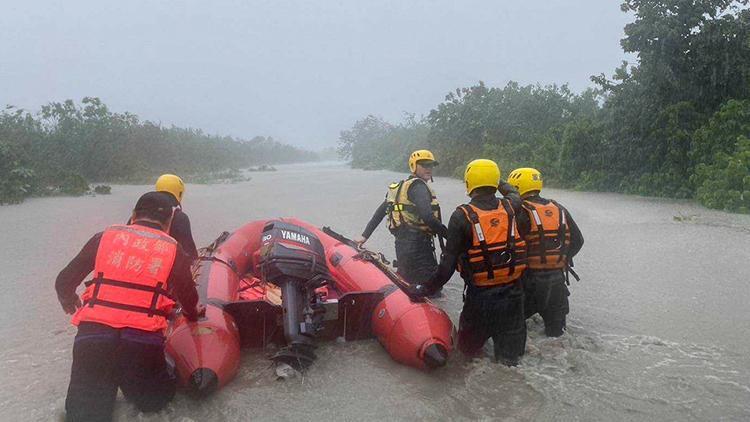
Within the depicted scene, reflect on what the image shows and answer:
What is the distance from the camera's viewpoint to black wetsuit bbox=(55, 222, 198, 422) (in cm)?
273

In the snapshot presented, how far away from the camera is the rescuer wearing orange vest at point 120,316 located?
2.73 meters

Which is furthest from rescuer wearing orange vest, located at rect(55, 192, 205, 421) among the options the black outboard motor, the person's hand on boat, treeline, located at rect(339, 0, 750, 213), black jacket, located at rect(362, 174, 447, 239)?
treeline, located at rect(339, 0, 750, 213)

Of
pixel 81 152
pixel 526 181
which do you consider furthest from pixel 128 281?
pixel 81 152

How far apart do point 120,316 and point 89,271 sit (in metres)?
0.42

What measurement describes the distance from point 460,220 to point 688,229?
6.44 meters

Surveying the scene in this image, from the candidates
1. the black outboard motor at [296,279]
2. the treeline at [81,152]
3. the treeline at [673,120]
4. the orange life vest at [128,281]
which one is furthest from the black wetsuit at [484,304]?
the treeline at [81,152]

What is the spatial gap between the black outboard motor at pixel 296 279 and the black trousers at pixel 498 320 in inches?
39.7

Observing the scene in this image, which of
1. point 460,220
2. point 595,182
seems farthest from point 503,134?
point 460,220

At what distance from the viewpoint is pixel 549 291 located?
392 centimetres

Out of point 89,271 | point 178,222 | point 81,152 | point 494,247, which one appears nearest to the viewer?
point 89,271

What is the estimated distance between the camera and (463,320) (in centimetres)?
375

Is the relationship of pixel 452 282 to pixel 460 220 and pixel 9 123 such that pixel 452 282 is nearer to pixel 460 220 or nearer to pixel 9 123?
pixel 460 220

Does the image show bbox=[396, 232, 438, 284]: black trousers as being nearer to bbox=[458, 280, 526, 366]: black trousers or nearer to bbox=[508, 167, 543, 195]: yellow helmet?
bbox=[508, 167, 543, 195]: yellow helmet

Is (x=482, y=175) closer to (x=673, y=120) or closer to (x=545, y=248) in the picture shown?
(x=545, y=248)
